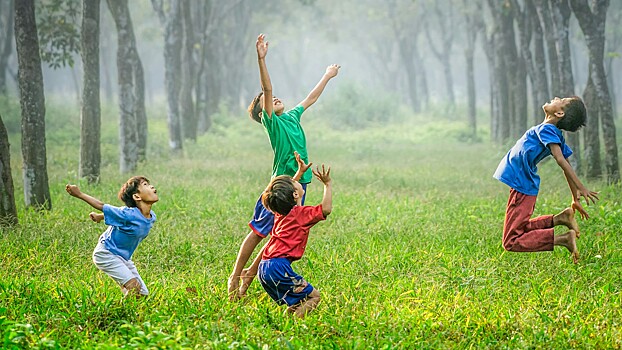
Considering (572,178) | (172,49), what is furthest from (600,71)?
(172,49)

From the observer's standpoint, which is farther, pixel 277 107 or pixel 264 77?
pixel 277 107

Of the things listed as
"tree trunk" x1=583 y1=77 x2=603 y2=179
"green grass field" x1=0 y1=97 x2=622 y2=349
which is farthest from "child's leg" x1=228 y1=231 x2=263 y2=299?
"tree trunk" x1=583 y1=77 x2=603 y2=179

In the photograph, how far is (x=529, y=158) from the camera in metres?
6.66

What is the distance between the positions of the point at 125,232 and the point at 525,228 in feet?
12.0

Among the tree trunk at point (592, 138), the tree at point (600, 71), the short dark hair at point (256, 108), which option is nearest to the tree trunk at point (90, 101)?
the short dark hair at point (256, 108)

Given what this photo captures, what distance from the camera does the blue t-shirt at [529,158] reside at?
6566mm

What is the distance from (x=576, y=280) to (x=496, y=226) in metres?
2.39

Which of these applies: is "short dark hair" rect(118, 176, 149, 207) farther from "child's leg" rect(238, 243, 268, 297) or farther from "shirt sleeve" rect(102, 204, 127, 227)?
"child's leg" rect(238, 243, 268, 297)

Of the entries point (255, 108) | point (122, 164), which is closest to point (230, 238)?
point (255, 108)

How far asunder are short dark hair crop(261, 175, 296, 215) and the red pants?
2.53m

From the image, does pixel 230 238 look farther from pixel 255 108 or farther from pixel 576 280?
pixel 576 280

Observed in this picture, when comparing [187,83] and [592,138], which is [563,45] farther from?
[187,83]

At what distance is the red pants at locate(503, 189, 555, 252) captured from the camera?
6586 mm

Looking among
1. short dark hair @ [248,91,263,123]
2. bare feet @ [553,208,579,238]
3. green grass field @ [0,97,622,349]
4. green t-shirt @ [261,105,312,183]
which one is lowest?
green grass field @ [0,97,622,349]
